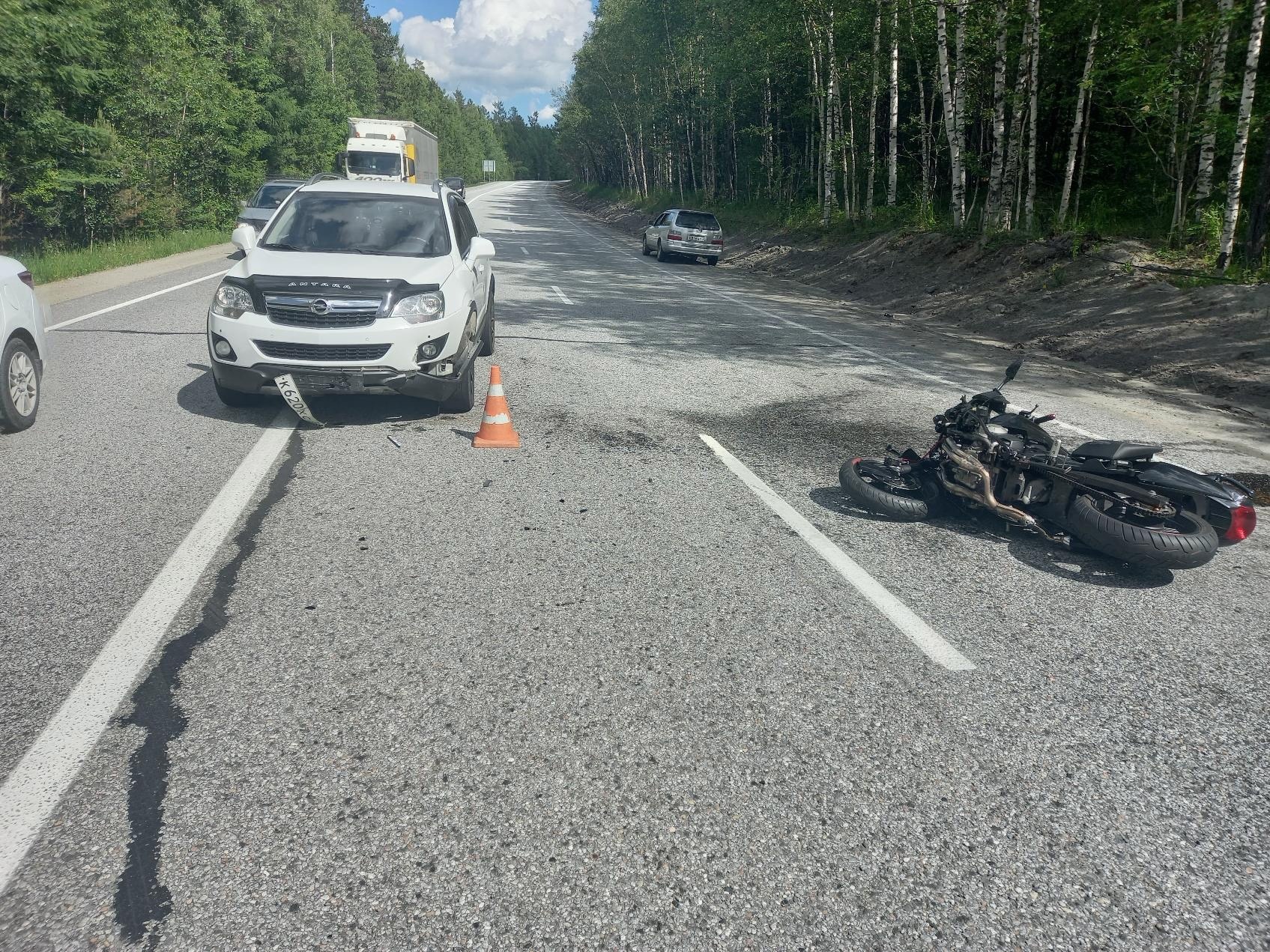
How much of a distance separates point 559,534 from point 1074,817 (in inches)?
122

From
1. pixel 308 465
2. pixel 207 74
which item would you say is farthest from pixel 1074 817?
pixel 207 74

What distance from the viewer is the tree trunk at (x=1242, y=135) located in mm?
12242

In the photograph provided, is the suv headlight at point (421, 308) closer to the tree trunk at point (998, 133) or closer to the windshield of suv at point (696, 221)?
the tree trunk at point (998, 133)

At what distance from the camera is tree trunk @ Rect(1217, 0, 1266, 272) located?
1224cm

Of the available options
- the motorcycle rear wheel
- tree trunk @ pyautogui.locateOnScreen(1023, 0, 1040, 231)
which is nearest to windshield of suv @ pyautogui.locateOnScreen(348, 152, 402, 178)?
→ tree trunk @ pyautogui.locateOnScreen(1023, 0, 1040, 231)

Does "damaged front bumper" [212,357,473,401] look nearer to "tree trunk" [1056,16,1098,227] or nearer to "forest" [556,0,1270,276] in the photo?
"forest" [556,0,1270,276]

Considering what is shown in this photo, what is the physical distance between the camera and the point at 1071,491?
16.8ft

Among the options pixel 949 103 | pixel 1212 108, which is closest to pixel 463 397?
pixel 1212 108

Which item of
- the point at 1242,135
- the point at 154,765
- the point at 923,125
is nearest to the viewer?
the point at 154,765

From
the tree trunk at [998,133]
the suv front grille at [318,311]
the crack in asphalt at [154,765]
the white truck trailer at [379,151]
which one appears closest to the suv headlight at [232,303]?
the suv front grille at [318,311]

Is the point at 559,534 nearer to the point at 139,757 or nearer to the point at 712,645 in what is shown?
the point at 712,645

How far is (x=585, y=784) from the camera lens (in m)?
3.00

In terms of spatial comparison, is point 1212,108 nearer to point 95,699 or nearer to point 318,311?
point 318,311

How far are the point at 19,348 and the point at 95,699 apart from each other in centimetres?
480
